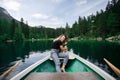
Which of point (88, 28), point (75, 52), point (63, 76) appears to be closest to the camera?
point (63, 76)

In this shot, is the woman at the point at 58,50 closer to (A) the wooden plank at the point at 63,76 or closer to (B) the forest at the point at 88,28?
(A) the wooden plank at the point at 63,76

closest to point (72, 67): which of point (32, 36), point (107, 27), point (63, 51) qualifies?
point (63, 51)

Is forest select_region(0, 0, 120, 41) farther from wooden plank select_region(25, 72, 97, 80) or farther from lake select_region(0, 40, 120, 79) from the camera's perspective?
wooden plank select_region(25, 72, 97, 80)

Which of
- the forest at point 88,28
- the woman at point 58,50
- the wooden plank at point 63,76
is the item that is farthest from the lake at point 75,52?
the forest at point 88,28

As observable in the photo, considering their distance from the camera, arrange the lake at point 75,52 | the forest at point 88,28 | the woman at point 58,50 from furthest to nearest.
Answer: the forest at point 88,28 < the lake at point 75,52 < the woman at point 58,50

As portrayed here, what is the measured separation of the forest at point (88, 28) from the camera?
83.7 m

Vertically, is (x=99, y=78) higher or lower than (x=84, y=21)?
lower

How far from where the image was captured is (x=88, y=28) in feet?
455

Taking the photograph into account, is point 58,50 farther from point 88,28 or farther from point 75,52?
point 88,28

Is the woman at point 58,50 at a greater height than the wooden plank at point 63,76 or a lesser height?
greater

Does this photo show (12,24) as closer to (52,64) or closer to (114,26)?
(114,26)

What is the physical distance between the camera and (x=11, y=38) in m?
123

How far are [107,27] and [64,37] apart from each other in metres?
84.4

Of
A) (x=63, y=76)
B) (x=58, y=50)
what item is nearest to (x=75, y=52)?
(x=58, y=50)
